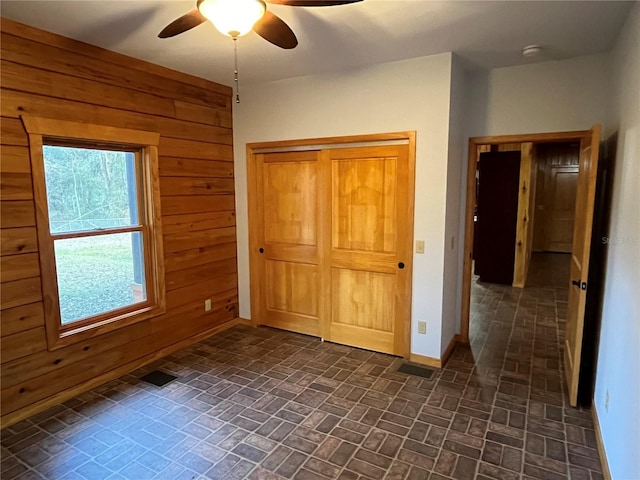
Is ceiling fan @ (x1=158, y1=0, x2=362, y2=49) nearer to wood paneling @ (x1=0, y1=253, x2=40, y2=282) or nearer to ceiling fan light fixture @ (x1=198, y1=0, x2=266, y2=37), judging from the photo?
ceiling fan light fixture @ (x1=198, y1=0, x2=266, y2=37)

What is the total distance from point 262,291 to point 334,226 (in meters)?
1.20

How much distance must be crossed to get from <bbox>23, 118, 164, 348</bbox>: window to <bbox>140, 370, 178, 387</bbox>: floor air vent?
484 mm

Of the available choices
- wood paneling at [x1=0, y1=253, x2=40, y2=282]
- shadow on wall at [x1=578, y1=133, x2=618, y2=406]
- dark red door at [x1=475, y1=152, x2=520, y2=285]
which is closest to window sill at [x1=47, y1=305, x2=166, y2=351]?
wood paneling at [x1=0, y1=253, x2=40, y2=282]

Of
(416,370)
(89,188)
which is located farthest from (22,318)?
(416,370)

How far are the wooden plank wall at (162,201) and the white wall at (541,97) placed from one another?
2574 millimetres

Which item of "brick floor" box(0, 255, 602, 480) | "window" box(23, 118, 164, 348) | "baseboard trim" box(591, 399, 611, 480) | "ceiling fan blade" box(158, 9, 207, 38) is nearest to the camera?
"ceiling fan blade" box(158, 9, 207, 38)

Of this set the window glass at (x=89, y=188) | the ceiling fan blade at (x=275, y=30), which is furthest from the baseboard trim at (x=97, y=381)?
the ceiling fan blade at (x=275, y=30)

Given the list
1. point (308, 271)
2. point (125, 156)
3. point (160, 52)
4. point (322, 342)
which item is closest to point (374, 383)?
point (322, 342)

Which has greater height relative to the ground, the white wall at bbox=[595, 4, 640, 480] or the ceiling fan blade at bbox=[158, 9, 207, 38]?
the ceiling fan blade at bbox=[158, 9, 207, 38]

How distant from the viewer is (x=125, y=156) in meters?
3.26

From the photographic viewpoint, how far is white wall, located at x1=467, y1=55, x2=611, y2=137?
3.11 m

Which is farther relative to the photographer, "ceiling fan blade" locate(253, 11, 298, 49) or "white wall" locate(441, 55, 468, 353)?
"white wall" locate(441, 55, 468, 353)

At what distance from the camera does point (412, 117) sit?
323cm

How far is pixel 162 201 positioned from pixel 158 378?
151 centimetres
